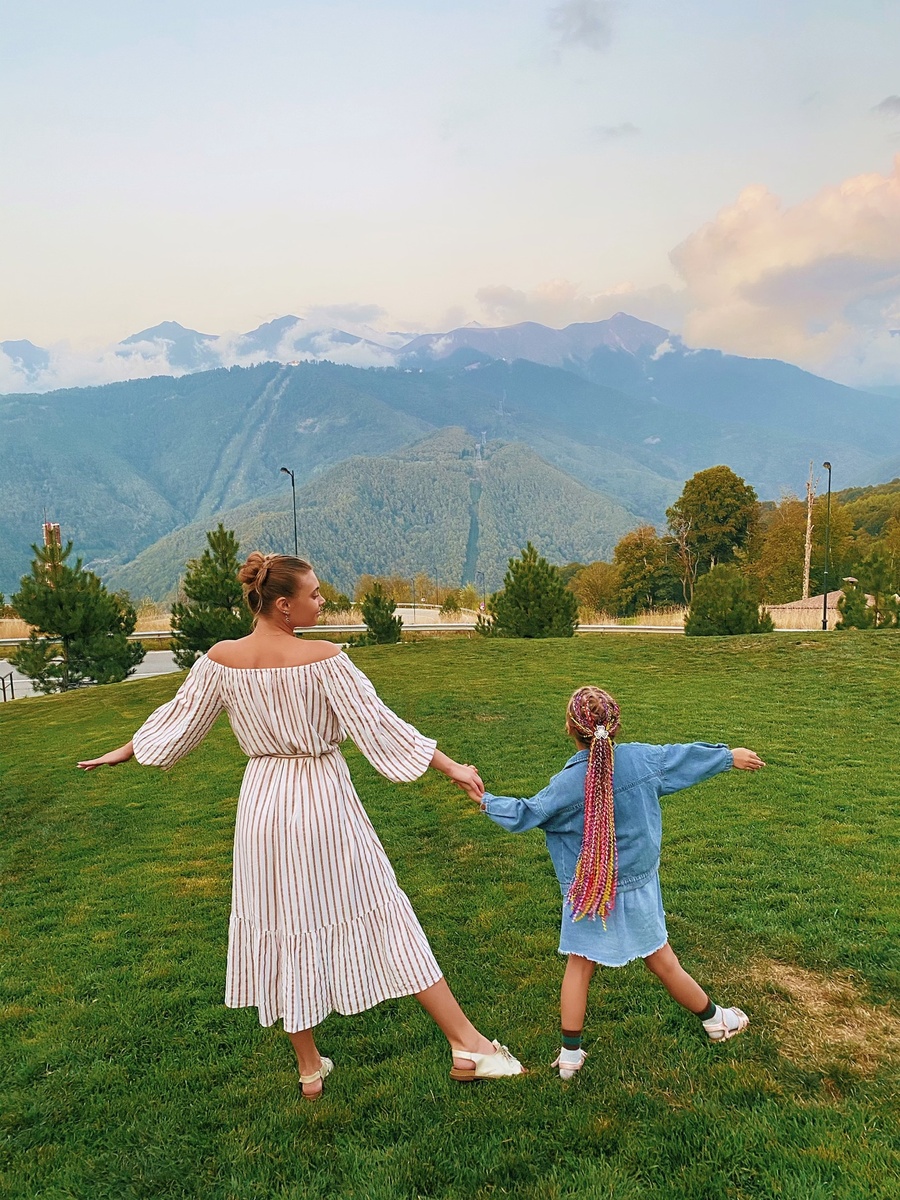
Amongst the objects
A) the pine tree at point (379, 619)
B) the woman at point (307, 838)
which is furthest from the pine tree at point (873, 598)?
the woman at point (307, 838)

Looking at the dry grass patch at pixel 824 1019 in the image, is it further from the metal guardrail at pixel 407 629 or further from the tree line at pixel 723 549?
the tree line at pixel 723 549

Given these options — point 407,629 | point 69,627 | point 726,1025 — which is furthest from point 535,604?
point 407,629

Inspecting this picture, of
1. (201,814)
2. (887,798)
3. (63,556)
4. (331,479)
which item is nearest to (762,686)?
(887,798)

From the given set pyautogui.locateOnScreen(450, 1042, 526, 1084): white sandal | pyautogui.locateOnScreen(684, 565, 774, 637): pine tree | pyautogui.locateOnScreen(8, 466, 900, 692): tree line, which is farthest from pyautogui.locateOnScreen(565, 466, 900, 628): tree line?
pyautogui.locateOnScreen(450, 1042, 526, 1084): white sandal

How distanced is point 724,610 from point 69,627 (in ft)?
56.0

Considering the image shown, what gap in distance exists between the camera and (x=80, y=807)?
351 inches

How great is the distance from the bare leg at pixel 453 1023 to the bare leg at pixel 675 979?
0.78 meters

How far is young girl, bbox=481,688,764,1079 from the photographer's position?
322 centimetres

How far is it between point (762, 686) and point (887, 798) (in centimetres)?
695

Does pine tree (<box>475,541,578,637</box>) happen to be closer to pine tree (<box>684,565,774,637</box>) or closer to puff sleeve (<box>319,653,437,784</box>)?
pine tree (<box>684,565,774,637</box>)

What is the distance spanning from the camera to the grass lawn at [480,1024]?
276cm

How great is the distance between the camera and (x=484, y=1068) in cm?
324

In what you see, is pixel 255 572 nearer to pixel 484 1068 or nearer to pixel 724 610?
pixel 484 1068

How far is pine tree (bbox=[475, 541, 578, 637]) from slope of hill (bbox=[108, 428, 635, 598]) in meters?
112
